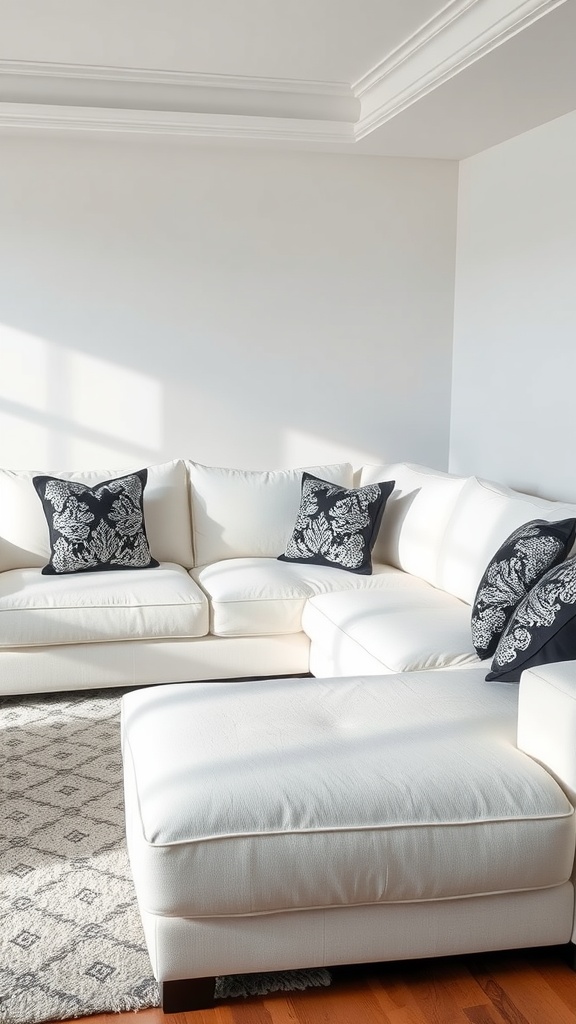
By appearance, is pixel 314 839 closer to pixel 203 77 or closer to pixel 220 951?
pixel 220 951

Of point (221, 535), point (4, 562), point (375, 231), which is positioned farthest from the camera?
point (375, 231)

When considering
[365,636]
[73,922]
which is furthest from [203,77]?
[73,922]

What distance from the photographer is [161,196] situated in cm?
499

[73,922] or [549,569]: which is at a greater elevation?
[549,569]

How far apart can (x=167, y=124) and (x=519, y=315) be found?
195 cm

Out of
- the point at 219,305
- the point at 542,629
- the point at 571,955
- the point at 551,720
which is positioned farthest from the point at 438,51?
the point at 571,955

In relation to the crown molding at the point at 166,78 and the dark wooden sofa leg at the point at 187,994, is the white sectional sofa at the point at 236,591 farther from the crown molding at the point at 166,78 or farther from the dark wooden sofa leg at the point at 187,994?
the crown molding at the point at 166,78

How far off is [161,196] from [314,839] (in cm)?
385

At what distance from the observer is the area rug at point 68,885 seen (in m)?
2.10

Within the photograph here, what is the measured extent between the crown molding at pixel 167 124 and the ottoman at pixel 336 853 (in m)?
3.39

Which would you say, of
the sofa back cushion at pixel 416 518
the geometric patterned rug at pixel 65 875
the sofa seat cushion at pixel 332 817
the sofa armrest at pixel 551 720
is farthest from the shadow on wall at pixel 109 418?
the sofa armrest at pixel 551 720

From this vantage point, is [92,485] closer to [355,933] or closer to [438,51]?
[438,51]

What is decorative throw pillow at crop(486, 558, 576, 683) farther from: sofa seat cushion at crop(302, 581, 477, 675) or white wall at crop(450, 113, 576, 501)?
white wall at crop(450, 113, 576, 501)

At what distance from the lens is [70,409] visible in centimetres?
502
